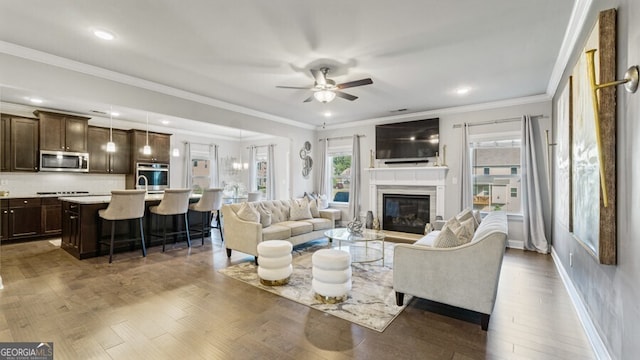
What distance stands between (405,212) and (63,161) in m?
7.55

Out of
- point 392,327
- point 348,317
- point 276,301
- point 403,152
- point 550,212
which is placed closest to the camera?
point 392,327

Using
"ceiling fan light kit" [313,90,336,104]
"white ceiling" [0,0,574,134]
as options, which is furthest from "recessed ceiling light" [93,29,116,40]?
"ceiling fan light kit" [313,90,336,104]

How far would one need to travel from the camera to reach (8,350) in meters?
2.09

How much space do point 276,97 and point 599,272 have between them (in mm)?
4820

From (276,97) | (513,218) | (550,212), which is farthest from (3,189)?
(550,212)

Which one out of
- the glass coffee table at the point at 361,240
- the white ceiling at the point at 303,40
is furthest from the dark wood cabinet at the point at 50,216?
the glass coffee table at the point at 361,240

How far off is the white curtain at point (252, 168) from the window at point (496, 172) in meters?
6.56

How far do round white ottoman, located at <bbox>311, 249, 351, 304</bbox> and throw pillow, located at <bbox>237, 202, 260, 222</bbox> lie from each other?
1682mm

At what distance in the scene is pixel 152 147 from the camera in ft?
24.1

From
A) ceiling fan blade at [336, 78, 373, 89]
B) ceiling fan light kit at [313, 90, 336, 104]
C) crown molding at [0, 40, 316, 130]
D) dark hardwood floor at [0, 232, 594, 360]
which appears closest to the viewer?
dark hardwood floor at [0, 232, 594, 360]

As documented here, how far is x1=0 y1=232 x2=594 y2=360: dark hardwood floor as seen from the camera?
2107 millimetres

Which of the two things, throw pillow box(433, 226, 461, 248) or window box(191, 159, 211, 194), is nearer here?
throw pillow box(433, 226, 461, 248)

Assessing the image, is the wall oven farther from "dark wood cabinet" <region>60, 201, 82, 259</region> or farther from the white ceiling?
the white ceiling

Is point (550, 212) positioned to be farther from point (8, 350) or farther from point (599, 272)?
point (8, 350)
